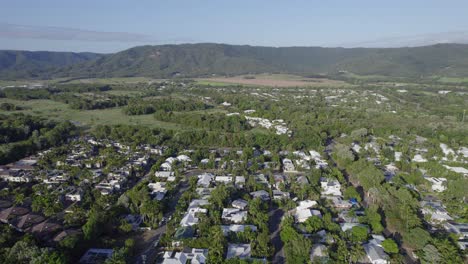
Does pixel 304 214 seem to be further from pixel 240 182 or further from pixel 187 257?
pixel 187 257

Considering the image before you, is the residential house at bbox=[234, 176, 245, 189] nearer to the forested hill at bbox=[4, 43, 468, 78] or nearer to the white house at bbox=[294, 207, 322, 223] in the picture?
the white house at bbox=[294, 207, 322, 223]

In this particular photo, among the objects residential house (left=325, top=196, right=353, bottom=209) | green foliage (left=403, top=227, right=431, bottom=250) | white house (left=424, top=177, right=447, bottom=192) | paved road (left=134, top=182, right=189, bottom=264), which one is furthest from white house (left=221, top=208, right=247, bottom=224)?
white house (left=424, top=177, right=447, bottom=192)

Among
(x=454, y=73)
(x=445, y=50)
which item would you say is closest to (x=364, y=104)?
(x=454, y=73)

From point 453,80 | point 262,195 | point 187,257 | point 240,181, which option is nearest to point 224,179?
point 240,181

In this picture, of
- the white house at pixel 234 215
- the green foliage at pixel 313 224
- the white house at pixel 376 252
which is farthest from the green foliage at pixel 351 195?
the white house at pixel 234 215

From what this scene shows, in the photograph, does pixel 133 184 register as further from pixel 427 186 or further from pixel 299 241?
pixel 427 186

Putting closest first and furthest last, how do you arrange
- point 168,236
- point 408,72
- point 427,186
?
1. point 168,236
2. point 427,186
3. point 408,72
